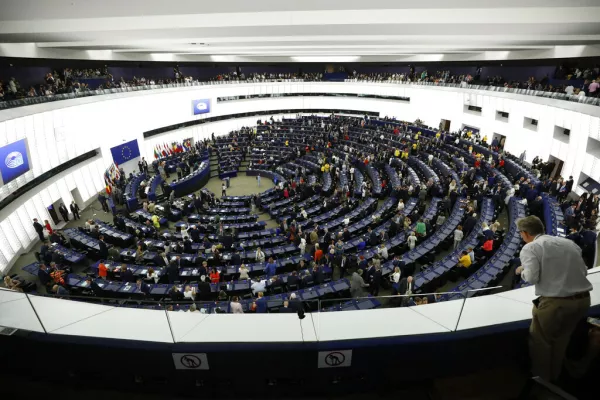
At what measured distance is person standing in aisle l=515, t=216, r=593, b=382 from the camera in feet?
8.02

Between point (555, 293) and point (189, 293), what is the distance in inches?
321

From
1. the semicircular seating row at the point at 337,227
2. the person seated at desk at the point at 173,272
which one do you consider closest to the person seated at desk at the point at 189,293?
the semicircular seating row at the point at 337,227

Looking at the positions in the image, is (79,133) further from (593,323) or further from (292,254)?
(593,323)

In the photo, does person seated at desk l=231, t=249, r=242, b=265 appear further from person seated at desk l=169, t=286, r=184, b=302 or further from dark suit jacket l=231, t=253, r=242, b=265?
person seated at desk l=169, t=286, r=184, b=302

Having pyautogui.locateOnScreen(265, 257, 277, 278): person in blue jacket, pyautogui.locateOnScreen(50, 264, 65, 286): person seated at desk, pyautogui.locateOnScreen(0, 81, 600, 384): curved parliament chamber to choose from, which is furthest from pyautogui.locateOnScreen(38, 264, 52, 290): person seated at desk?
pyautogui.locateOnScreen(265, 257, 277, 278): person in blue jacket

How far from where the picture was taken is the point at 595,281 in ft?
10.7

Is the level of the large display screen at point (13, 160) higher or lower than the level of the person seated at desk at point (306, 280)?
higher

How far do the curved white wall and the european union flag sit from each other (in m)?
0.43

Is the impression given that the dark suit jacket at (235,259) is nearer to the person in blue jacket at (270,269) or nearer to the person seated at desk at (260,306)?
the person in blue jacket at (270,269)

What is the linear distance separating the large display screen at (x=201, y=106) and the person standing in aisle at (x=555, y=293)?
28.9m

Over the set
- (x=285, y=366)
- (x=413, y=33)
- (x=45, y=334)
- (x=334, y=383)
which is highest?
(x=413, y=33)

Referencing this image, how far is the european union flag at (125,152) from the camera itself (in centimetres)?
2100

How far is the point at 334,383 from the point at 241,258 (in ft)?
27.3

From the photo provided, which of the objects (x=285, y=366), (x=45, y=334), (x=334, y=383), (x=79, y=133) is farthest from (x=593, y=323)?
(x=79, y=133)
